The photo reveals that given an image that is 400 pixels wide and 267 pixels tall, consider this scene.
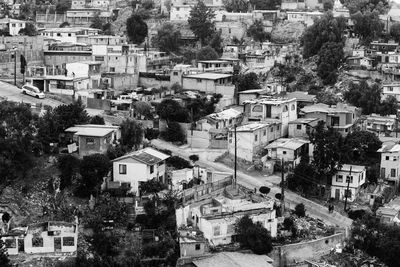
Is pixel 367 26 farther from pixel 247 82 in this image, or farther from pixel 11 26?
pixel 11 26

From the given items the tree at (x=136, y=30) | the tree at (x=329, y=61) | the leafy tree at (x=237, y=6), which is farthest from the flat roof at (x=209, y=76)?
the leafy tree at (x=237, y=6)

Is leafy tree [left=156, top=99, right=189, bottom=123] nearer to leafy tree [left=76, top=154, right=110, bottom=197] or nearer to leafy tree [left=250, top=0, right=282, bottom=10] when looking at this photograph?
leafy tree [left=76, top=154, right=110, bottom=197]

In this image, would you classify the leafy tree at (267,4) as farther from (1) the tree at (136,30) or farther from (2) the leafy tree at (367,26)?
(2) the leafy tree at (367,26)

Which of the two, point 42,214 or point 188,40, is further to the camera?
point 188,40

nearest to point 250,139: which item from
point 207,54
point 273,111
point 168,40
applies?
point 273,111

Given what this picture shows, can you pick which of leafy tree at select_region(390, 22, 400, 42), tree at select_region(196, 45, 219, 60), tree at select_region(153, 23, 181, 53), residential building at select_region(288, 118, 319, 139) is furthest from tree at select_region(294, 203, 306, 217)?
tree at select_region(153, 23, 181, 53)

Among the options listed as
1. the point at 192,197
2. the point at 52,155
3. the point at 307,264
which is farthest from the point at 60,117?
the point at 307,264

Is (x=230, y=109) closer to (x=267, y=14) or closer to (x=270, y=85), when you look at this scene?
(x=270, y=85)
